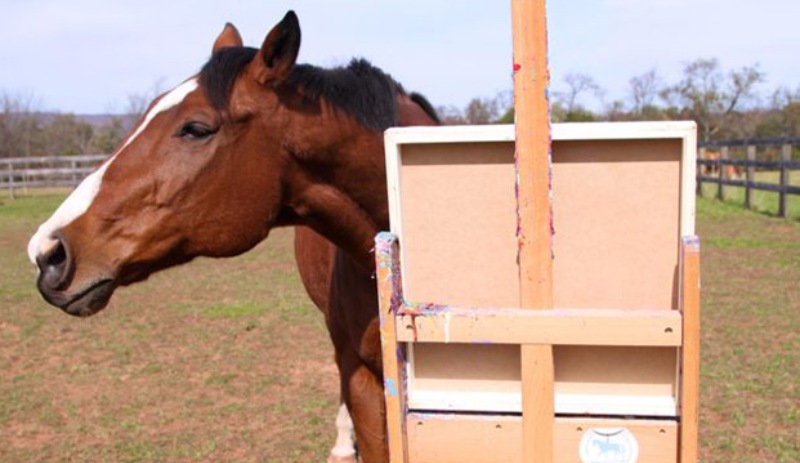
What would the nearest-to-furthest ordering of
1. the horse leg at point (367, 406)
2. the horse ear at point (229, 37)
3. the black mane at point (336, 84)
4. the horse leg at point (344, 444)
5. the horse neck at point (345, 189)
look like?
the black mane at point (336, 84)
the horse neck at point (345, 189)
the horse ear at point (229, 37)
the horse leg at point (367, 406)
the horse leg at point (344, 444)

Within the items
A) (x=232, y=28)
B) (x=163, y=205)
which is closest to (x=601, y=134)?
(x=163, y=205)

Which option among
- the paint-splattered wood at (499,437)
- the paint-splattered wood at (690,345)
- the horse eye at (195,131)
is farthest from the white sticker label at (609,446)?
the horse eye at (195,131)

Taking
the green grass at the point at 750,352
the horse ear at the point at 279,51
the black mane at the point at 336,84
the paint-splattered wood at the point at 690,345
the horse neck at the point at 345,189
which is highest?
the horse ear at the point at 279,51

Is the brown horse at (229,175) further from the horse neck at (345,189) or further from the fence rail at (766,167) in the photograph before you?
the fence rail at (766,167)

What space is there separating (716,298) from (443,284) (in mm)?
6040

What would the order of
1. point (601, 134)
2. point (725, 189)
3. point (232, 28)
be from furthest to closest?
point (725, 189) → point (232, 28) → point (601, 134)

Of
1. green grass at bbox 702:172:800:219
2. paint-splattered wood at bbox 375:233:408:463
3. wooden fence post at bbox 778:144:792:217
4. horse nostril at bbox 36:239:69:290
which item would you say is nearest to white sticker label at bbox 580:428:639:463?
paint-splattered wood at bbox 375:233:408:463

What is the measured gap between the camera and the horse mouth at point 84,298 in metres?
1.97

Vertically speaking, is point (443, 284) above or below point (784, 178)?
above

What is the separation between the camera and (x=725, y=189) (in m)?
17.2

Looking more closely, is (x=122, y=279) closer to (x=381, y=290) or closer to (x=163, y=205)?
(x=163, y=205)

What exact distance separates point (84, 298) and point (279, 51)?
2.88ft

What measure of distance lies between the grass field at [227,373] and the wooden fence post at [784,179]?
14.2 feet

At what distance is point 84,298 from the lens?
6.50 feet
